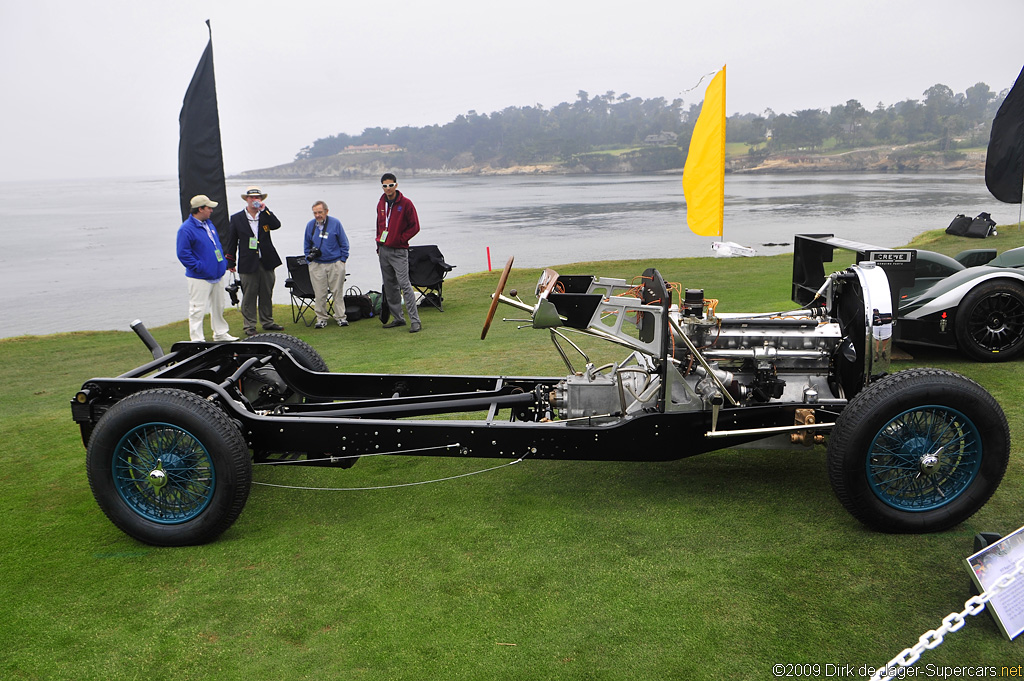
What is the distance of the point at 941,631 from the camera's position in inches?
98.8

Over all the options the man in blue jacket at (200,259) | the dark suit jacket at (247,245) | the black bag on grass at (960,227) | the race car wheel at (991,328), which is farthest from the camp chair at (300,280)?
the black bag on grass at (960,227)

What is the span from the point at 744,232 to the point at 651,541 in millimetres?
31384

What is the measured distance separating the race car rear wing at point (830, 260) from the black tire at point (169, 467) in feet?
12.1

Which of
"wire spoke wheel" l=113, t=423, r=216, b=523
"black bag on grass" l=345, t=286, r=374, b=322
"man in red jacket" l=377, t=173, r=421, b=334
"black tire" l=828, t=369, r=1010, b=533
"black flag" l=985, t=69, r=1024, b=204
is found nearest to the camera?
"black tire" l=828, t=369, r=1010, b=533

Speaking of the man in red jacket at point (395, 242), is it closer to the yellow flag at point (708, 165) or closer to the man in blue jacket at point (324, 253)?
the man in blue jacket at point (324, 253)

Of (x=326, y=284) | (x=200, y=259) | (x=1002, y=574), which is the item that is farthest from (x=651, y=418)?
(x=326, y=284)

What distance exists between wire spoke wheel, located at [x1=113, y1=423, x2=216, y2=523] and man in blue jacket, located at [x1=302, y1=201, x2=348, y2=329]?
589cm

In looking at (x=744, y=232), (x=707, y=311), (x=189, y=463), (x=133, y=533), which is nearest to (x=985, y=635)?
(x=707, y=311)

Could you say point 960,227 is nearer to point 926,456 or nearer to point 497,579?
point 926,456

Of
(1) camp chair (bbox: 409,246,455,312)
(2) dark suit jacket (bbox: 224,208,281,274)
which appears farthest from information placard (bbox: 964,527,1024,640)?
(2) dark suit jacket (bbox: 224,208,281,274)

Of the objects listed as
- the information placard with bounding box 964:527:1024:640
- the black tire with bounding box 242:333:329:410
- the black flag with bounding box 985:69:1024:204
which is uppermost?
the black flag with bounding box 985:69:1024:204

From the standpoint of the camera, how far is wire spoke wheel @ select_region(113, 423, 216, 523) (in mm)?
3914

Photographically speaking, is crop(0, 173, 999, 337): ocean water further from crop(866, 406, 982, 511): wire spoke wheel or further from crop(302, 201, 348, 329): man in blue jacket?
crop(866, 406, 982, 511): wire spoke wheel

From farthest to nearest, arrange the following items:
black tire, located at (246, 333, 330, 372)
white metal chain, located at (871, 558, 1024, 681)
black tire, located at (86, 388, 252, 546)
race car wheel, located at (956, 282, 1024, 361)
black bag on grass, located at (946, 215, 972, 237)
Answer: black bag on grass, located at (946, 215, 972, 237), race car wheel, located at (956, 282, 1024, 361), black tire, located at (246, 333, 330, 372), black tire, located at (86, 388, 252, 546), white metal chain, located at (871, 558, 1024, 681)
